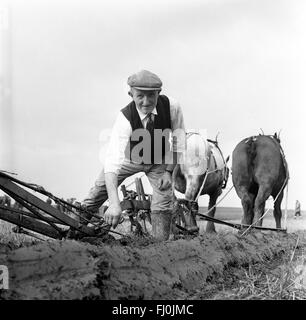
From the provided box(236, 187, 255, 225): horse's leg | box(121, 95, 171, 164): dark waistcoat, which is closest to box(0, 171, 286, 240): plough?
box(121, 95, 171, 164): dark waistcoat

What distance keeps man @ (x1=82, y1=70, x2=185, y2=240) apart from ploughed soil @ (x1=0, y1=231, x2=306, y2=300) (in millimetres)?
440

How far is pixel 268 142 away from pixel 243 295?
4928 mm

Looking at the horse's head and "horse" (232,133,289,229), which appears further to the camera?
the horse's head

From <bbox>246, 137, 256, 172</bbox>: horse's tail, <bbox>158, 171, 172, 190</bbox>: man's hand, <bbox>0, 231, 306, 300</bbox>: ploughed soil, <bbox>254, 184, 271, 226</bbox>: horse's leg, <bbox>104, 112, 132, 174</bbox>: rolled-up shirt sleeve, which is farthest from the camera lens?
<bbox>246, 137, 256, 172</bbox>: horse's tail

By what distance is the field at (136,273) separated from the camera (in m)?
2.43

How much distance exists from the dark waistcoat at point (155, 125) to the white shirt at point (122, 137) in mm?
38

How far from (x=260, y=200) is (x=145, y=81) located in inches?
159

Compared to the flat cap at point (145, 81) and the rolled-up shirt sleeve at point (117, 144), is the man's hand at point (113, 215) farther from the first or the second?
the flat cap at point (145, 81)

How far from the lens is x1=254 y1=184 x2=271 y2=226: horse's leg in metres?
7.20

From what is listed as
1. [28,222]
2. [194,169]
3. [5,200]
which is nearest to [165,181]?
[28,222]

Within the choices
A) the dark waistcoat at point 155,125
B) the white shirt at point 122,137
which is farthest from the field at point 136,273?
the dark waistcoat at point 155,125

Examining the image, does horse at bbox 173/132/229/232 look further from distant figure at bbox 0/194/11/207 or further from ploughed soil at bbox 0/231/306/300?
ploughed soil at bbox 0/231/306/300
